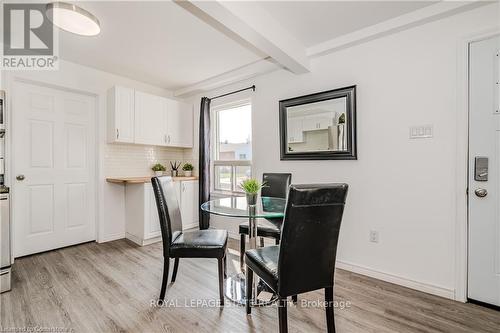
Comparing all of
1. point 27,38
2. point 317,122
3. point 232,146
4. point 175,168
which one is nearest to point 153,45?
point 27,38

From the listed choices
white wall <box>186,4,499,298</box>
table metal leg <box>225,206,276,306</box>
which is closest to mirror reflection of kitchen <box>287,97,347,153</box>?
white wall <box>186,4,499,298</box>

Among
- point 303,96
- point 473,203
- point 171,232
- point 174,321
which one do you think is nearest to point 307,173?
point 303,96

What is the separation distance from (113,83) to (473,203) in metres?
4.44

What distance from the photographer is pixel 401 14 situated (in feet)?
7.09

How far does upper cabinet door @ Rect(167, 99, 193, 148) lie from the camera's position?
4.06 meters

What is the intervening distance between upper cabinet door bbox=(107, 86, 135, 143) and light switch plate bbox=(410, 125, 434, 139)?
346cm

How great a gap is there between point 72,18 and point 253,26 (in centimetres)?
150

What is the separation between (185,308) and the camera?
190 centimetres

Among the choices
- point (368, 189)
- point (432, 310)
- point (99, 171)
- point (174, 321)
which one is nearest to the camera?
point (174, 321)

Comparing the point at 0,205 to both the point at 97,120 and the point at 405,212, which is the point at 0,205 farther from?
the point at 405,212

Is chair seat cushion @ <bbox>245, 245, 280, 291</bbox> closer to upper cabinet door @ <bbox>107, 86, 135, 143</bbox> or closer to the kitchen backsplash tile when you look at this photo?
upper cabinet door @ <bbox>107, 86, 135, 143</bbox>

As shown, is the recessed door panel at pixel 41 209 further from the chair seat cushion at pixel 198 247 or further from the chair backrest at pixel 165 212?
the chair seat cushion at pixel 198 247

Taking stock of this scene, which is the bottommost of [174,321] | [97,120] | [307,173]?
[174,321]

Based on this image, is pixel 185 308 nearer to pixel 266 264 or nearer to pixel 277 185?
pixel 266 264
